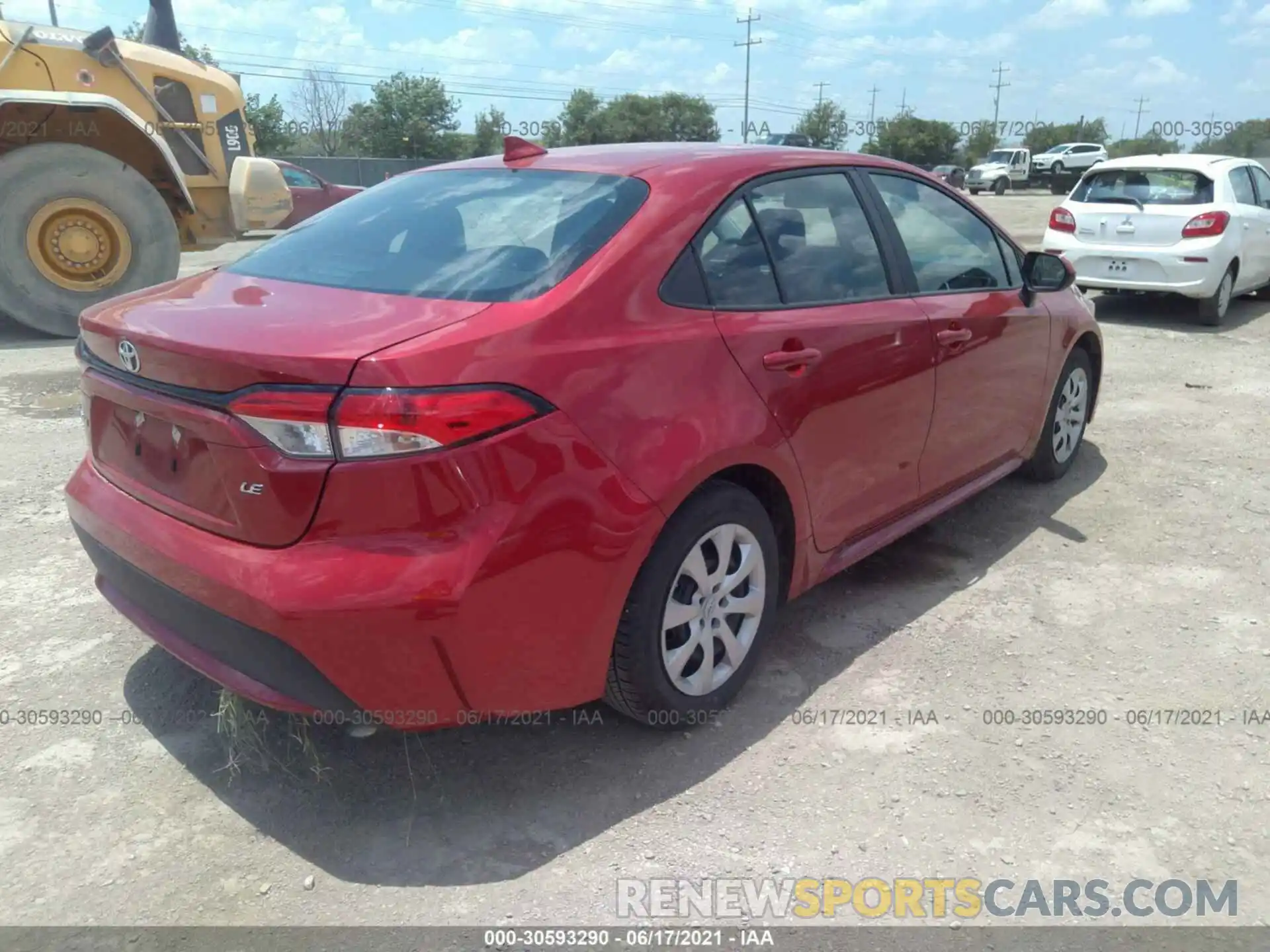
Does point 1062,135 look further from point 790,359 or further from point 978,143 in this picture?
point 790,359

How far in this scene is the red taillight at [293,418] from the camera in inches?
83.1

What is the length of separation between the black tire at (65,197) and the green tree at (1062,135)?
63.0m

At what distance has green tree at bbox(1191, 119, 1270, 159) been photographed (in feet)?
123

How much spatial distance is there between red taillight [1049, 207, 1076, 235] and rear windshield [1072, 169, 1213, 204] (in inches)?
8.8

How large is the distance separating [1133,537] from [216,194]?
28.4 feet

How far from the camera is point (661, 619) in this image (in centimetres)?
263

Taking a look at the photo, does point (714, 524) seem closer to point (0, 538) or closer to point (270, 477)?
point (270, 477)

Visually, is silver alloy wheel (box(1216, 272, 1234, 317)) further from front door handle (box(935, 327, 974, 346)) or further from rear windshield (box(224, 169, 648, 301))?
rear windshield (box(224, 169, 648, 301))

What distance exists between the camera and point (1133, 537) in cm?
437

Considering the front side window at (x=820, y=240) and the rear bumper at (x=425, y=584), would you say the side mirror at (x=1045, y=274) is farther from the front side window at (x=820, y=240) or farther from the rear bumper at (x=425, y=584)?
the rear bumper at (x=425, y=584)

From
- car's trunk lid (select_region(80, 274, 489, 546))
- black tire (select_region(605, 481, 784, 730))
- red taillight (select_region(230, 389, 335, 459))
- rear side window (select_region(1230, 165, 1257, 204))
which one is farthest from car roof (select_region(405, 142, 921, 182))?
rear side window (select_region(1230, 165, 1257, 204))

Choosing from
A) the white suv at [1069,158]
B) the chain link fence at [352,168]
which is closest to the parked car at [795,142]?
the chain link fence at [352,168]

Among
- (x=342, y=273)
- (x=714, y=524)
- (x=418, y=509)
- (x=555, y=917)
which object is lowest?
(x=555, y=917)

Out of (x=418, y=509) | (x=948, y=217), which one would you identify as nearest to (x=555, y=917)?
(x=418, y=509)
